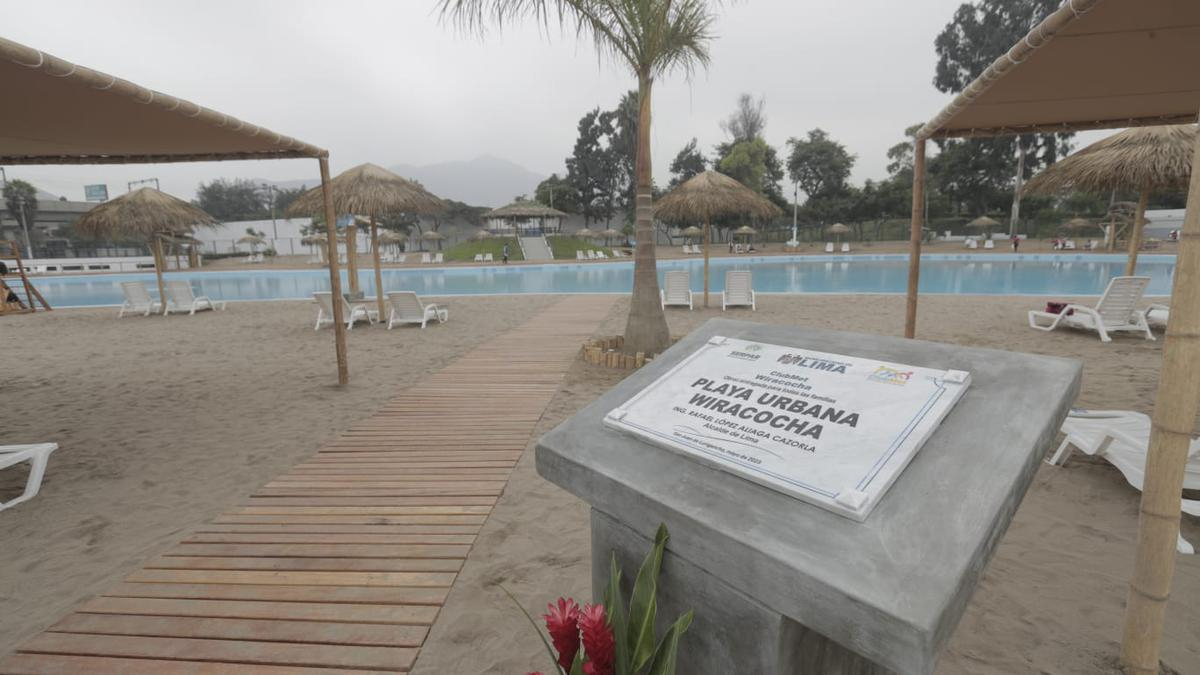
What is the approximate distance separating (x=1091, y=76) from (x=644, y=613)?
4097 millimetres

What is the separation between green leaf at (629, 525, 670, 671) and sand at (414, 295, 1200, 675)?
0.82 m

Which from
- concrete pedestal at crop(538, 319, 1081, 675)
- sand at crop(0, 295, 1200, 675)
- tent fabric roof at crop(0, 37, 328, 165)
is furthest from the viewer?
tent fabric roof at crop(0, 37, 328, 165)

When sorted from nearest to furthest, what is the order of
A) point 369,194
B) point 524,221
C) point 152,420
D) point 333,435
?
1. point 333,435
2. point 152,420
3. point 369,194
4. point 524,221

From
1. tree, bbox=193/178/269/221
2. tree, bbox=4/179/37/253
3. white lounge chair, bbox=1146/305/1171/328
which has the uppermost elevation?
tree, bbox=193/178/269/221

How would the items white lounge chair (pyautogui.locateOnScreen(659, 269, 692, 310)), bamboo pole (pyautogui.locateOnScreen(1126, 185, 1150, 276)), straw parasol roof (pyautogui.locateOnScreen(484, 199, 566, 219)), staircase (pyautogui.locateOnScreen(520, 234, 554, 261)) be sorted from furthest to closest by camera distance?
staircase (pyautogui.locateOnScreen(520, 234, 554, 261)) < straw parasol roof (pyautogui.locateOnScreen(484, 199, 566, 219)) < white lounge chair (pyautogui.locateOnScreen(659, 269, 692, 310)) < bamboo pole (pyautogui.locateOnScreen(1126, 185, 1150, 276))

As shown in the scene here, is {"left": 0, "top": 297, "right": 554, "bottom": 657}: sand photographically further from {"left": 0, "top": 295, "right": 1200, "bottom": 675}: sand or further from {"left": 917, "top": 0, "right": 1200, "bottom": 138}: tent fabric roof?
{"left": 917, "top": 0, "right": 1200, "bottom": 138}: tent fabric roof

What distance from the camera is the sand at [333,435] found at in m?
1.99

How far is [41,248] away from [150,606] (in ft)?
179

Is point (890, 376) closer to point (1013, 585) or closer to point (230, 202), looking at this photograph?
point (1013, 585)

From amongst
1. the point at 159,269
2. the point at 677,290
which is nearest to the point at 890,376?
the point at 677,290

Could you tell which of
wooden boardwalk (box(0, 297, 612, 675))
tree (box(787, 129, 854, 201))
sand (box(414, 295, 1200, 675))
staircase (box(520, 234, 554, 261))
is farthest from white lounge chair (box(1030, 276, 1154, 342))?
tree (box(787, 129, 854, 201))

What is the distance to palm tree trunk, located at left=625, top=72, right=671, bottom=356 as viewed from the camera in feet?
18.9

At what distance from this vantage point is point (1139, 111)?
14.4ft

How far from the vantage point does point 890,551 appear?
103cm
